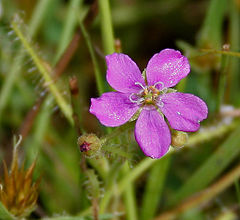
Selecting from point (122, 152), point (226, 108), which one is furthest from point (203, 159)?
point (122, 152)

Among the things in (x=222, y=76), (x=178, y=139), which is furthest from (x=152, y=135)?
(x=222, y=76)

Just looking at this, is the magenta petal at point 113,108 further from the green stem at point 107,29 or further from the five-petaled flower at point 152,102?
the green stem at point 107,29

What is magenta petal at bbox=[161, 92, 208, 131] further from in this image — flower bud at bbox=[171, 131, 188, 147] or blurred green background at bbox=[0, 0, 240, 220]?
blurred green background at bbox=[0, 0, 240, 220]

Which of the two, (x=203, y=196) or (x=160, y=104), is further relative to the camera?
(x=203, y=196)

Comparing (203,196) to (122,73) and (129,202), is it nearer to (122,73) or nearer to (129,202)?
(129,202)

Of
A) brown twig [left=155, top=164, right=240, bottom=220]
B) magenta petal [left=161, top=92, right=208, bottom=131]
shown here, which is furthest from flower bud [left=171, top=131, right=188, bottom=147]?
brown twig [left=155, top=164, right=240, bottom=220]

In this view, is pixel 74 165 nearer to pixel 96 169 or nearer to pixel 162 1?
pixel 96 169

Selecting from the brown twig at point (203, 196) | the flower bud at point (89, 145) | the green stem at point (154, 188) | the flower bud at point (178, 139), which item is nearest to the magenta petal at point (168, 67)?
the flower bud at point (178, 139)
